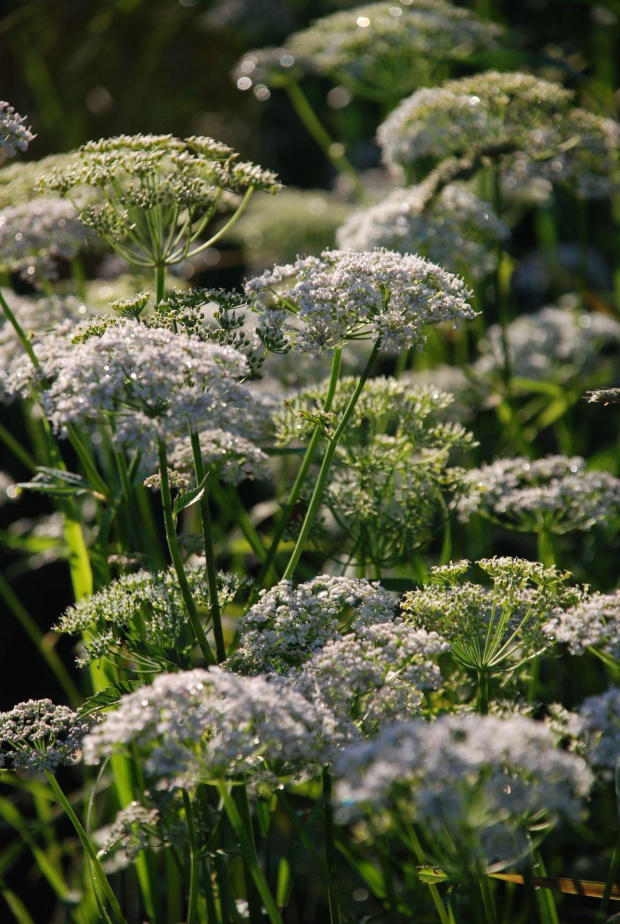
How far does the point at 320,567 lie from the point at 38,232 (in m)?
2.14

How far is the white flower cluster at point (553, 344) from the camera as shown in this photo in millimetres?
4320

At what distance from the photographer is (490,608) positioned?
1909 mm

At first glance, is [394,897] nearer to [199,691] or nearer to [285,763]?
[285,763]

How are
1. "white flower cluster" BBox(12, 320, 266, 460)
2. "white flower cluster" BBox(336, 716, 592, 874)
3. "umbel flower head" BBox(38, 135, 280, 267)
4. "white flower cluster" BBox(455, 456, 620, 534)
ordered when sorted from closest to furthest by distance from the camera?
"white flower cluster" BBox(336, 716, 592, 874) < "white flower cluster" BBox(12, 320, 266, 460) < "umbel flower head" BBox(38, 135, 280, 267) < "white flower cluster" BBox(455, 456, 620, 534)

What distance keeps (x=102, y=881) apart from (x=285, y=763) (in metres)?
0.60

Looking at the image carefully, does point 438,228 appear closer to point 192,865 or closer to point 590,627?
point 590,627

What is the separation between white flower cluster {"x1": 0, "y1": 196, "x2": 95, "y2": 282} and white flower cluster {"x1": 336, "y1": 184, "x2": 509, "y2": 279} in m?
1.03

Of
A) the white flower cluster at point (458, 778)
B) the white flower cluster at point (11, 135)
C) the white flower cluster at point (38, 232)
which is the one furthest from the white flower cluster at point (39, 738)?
the white flower cluster at point (38, 232)

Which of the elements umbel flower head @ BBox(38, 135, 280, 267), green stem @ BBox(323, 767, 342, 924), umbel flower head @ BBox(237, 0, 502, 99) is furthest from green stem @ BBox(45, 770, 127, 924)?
umbel flower head @ BBox(237, 0, 502, 99)

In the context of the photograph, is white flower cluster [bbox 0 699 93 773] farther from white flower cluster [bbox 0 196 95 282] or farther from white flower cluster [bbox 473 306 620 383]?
white flower cluster [bbox 473 306 620 383]

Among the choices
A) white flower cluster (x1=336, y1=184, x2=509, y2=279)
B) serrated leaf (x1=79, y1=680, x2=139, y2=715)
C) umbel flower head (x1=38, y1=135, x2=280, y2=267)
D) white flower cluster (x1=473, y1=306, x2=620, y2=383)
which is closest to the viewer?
serrated leaf (x1=79, y1=680, x2=139, y2=715)

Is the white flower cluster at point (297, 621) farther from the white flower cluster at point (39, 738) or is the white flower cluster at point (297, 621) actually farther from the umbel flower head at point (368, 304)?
the umbel flower head at point (368, 304)

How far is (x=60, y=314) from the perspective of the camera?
3.04 metres

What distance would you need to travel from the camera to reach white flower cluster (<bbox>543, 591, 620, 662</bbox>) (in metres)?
1.77
